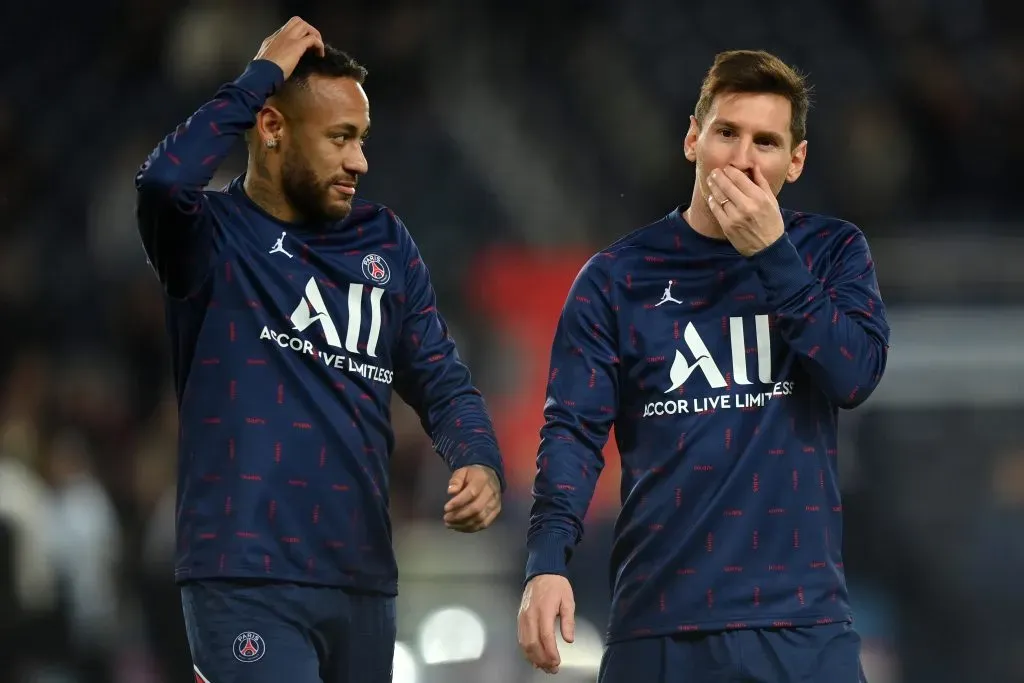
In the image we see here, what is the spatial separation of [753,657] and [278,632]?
0.98 m

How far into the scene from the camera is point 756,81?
11.6 ft

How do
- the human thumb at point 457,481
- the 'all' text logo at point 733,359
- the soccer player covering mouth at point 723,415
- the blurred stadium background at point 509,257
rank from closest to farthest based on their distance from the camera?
the soccer player covering mouth at point 723,415, the 'all' text logo at point 733,359, the human thumb at point 457,481, the blurred stadium background at point 509,257

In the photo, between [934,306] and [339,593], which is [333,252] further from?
[934,306]

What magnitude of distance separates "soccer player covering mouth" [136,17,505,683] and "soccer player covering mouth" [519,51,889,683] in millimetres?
322

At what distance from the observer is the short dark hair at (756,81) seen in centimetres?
354

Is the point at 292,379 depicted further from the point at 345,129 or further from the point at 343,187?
the point at 345,129

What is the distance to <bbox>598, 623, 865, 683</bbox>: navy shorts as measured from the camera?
3.28 metres

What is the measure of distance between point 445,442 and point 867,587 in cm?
553

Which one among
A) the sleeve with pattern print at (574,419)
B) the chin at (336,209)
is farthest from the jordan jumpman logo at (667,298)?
the chin at (336,209)

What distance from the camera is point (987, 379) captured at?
30.3 ft

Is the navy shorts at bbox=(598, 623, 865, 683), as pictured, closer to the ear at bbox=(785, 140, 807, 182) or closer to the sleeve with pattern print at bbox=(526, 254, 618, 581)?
the sleeve with pattern print at bbox=(526, 254, 618, 581)

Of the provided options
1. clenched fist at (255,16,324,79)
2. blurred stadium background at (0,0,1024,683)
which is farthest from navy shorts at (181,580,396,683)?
blurred stadium background at (0,0,1024,683)

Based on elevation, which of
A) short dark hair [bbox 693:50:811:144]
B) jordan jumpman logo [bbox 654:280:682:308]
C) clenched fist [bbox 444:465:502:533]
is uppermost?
short dark hair [bbox 693:50:811:144]

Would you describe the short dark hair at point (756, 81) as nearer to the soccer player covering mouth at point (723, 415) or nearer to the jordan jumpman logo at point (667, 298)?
the soccer player covering mouth at point (723, 415)
